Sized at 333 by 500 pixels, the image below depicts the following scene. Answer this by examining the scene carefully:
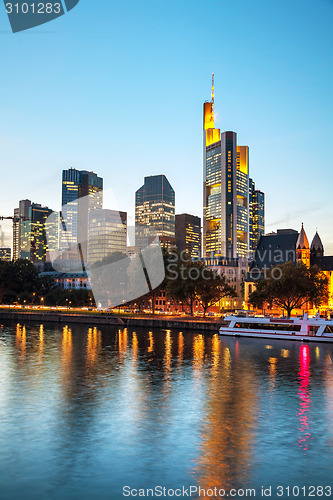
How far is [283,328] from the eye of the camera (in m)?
104

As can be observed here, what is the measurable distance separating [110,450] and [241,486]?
9.28m

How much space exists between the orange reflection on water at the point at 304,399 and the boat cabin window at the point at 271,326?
23530 millimetres

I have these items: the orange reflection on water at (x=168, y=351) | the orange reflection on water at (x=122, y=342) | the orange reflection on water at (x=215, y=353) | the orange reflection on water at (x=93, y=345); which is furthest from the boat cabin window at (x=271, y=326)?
the orange reflection on water at (x=93, y=345)

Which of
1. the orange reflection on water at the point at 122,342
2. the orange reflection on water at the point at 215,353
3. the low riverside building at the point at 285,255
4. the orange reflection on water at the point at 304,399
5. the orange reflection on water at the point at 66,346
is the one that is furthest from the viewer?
the low riverside building at the point at 285,255

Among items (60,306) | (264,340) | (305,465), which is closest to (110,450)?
(305,465)

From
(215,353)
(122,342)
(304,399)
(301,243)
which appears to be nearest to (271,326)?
(215,353)

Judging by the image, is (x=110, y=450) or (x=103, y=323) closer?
(x=110, y=450)

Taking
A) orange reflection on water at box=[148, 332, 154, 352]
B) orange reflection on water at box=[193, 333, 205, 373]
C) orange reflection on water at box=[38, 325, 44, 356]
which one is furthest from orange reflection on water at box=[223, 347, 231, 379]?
orange reflection on water at box=[38, 325, 44, 356]

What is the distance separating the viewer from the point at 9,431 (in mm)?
36750

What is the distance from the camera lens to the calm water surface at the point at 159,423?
2867cm

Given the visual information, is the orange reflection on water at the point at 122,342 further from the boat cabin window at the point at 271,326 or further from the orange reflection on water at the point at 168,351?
the boat cabin window at the point at 271,326

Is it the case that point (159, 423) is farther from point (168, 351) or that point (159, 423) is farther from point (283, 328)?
point (283, 328)

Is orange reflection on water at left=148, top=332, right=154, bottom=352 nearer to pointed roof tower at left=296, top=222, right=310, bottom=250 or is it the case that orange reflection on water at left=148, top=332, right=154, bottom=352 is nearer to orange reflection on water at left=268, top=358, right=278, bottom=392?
Result: orange reflection on water at left=268, top=358, right=278, bottom=392

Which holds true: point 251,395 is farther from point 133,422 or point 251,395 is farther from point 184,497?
point 184,497
